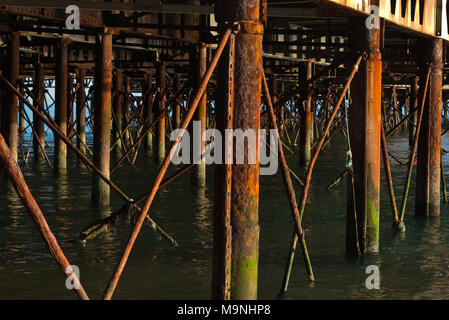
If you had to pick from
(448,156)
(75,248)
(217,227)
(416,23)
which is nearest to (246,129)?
(217,227)

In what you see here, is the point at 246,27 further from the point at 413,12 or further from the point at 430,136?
the point at 430,136

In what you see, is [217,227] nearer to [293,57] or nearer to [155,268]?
[155,268]

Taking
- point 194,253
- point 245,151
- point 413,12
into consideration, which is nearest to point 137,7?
point 413,12

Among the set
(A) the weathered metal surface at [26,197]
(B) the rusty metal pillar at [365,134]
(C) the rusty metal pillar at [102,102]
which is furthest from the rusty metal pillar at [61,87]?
(A) the weathered metal surface at [26,197]

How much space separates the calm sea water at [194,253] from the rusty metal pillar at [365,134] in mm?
420

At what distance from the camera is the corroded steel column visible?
715cm

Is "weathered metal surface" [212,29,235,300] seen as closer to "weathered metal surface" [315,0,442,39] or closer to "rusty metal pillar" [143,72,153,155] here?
"weathered metal surface" [315,0,442,39]

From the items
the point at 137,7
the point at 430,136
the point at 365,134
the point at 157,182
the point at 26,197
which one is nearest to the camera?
the point at 26,197

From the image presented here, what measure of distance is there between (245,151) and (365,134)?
13.0 feet

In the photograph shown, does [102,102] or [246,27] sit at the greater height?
[246,27]

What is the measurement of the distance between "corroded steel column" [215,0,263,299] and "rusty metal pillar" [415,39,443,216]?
7095mm

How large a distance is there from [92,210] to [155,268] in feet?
17.3

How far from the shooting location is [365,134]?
10.7 meters

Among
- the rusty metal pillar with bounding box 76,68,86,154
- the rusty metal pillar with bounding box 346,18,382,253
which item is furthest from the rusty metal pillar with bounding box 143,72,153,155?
the rusty metal pillar with bounding box 346,18,382,253
